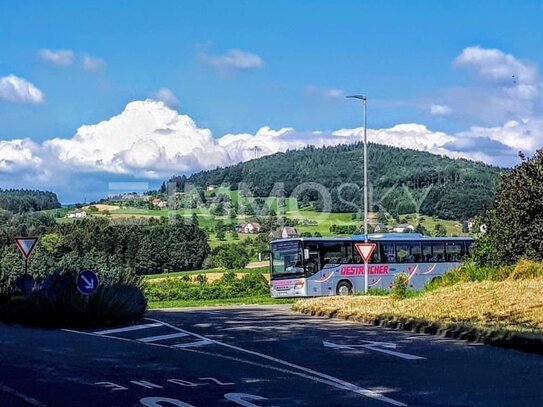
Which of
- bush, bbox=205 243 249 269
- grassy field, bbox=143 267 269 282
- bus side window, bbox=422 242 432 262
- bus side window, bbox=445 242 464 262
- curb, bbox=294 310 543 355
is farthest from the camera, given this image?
bush, bbox=205 243 249 269

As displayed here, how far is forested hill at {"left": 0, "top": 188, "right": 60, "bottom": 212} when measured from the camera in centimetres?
6850

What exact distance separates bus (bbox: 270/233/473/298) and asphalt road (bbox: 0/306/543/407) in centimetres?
2272

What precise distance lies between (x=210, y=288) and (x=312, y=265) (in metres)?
13.5

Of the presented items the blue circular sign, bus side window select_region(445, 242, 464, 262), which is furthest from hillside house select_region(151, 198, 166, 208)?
the blue circular sign

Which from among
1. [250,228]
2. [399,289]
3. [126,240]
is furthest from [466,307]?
[250,228]

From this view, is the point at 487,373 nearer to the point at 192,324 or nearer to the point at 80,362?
the point at 80,362

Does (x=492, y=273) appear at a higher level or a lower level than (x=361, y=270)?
higher

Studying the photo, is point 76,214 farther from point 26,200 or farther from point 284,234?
point 284,234

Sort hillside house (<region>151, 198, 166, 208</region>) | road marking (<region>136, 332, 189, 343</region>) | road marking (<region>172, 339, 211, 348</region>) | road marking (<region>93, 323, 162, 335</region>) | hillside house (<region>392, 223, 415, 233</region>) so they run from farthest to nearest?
hillside house (<region>151, 198, 166, 208</region>)
hillside house (<region>392, 223, 415, 233</region>)
road marking (<region>93, 323, 162, 335</region>)
road marking (<region>136, 332, 189, 343</region>)
road marking (<region>172, 339, 211, 348</region>)

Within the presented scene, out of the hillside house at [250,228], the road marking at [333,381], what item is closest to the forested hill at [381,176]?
the hillside house at [250,228]

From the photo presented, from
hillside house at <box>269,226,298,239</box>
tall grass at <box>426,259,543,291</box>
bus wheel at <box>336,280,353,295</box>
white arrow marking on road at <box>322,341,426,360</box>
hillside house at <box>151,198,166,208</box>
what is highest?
hillside house at <box>151,198,166,208</box>

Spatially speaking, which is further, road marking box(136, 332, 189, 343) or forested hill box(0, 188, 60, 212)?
forested hill box(0, 188, 60, 212)

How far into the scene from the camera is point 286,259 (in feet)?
139

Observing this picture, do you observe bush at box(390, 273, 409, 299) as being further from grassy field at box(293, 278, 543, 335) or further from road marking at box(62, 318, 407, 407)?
road marking at box(62, 318, 407, 407)
